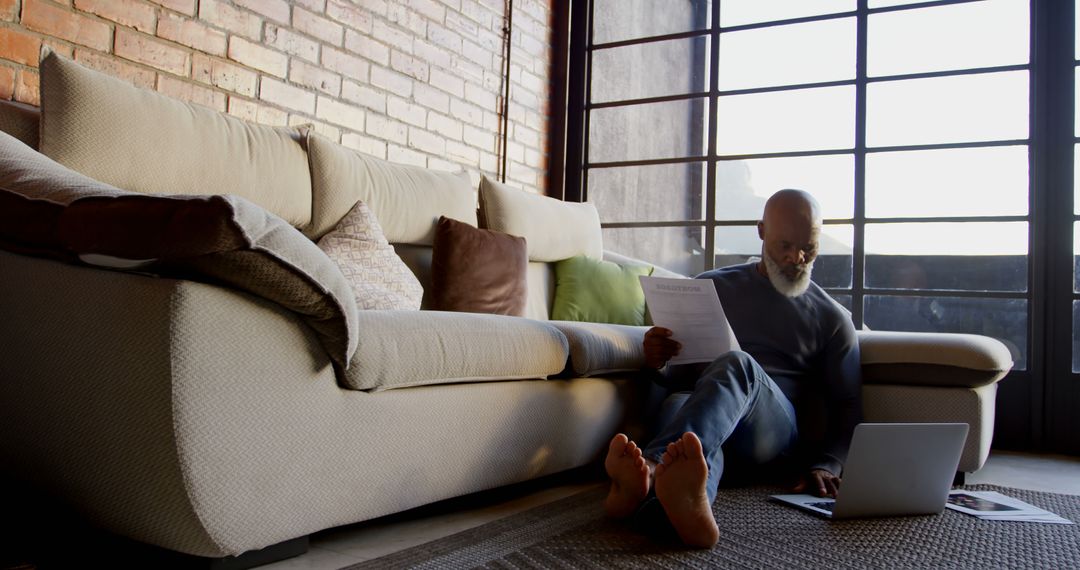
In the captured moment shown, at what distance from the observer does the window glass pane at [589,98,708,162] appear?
4016mm

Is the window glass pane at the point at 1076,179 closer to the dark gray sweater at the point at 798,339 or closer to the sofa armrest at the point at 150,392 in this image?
the dark gray sweater at the point at 798,339

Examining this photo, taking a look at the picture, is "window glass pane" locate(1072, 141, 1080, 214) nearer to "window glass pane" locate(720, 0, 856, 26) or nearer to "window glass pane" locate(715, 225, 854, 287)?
"window glass pane" locate(715, 225, 854, 287)

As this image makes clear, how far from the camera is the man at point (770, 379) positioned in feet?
5.49

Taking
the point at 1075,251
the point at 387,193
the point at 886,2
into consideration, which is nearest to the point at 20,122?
the point at 387,193

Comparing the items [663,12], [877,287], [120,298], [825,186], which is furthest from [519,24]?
[120,298]

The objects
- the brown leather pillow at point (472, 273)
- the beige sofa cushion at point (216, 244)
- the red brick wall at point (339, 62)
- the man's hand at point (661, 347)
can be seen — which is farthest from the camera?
the brown leather pillow at point (472, 273)

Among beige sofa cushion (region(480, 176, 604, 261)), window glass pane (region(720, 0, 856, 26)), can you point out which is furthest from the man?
window glass pane (region(720, 0, 856, 26))

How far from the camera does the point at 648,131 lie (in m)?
4.14

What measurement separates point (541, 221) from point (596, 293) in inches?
12.9

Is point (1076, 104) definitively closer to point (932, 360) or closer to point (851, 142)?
point (851, 142)

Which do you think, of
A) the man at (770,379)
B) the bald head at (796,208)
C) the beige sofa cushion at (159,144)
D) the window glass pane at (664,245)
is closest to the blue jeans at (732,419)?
the man at (770,379)

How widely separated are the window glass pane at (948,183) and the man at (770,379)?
1.43 m

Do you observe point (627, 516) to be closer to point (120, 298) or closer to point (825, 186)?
point (120, 298)

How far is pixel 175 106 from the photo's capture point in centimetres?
203
